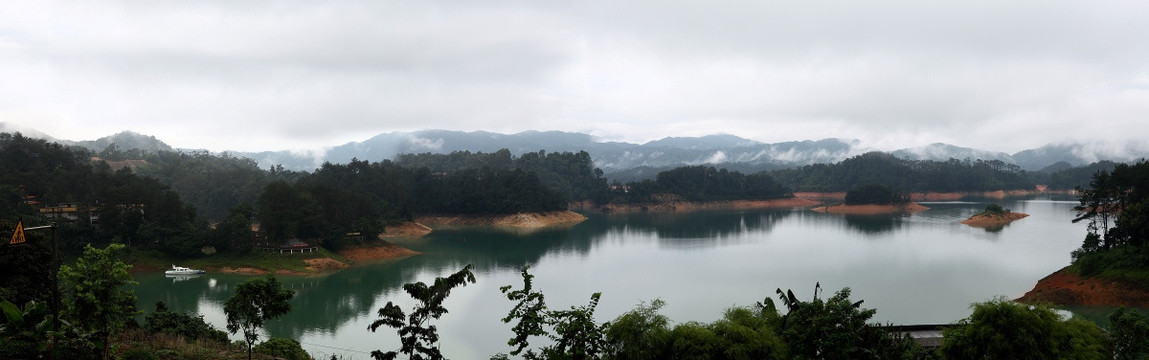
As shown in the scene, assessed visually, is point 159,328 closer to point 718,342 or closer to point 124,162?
point 718,342

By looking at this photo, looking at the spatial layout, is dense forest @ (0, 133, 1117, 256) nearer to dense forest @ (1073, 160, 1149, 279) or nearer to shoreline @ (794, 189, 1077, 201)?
shoreline @ (794, 189, 1077, 201)

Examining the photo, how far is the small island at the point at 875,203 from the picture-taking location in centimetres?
7913

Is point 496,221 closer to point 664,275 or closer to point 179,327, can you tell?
point 664,275

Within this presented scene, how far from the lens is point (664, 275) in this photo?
1300 inches

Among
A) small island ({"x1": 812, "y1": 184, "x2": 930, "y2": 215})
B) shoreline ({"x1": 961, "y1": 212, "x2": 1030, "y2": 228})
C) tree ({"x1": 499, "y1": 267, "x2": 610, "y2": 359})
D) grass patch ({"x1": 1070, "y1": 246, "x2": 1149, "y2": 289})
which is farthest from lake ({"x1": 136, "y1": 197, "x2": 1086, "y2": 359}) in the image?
small island ({"x1": 812, "y1": 184, "x2": 930, "y2": 215})

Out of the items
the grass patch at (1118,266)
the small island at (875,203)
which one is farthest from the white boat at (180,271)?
the small island at (875,203)

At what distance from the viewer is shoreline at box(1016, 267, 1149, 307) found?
2428 cm

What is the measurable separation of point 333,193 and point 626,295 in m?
24.4

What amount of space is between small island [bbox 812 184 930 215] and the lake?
1919 centimetres

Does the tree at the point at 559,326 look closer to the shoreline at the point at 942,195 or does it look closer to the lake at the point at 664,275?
the lake at the point at 664,275

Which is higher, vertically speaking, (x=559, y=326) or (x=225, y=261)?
(x=559, y=326)

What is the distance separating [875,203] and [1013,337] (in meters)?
77.0

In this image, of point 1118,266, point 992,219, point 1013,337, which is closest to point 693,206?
point 992,219

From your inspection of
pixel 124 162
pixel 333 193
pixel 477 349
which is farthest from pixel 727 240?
pixel 124 162
